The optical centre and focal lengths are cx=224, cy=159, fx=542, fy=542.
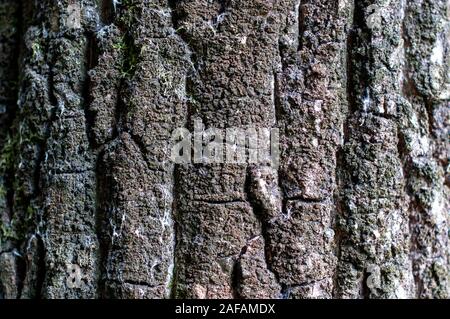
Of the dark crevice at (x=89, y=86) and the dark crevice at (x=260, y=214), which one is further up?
the dark crevice at (x=89, y=86)

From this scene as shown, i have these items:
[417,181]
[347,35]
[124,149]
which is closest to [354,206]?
[417,181]

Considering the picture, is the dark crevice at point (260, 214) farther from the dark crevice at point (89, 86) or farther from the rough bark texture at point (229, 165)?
the dark crevice at point (89, 86)

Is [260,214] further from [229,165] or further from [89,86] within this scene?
[89,86]

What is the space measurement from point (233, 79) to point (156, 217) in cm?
32

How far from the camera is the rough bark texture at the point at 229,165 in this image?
3.55ft

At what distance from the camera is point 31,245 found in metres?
1.16

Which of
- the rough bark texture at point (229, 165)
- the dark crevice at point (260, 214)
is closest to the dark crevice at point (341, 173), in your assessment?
the rough bark texture at point (229, 165)

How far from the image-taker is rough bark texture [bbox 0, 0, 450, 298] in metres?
1.08

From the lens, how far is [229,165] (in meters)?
1.08

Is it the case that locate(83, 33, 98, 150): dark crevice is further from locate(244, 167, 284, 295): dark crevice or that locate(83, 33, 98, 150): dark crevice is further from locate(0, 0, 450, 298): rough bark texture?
locate(244, 167, 284, 295): dark crevice

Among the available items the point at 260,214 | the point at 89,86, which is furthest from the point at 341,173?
the point at 89,86

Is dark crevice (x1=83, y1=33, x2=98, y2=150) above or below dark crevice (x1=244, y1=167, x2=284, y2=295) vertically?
above

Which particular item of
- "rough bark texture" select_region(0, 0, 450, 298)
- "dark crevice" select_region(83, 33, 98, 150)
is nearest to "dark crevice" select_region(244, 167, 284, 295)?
"rough bark texture" select_region(0, 0, 450, 298)

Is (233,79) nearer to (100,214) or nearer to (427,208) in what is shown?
(100,214)
